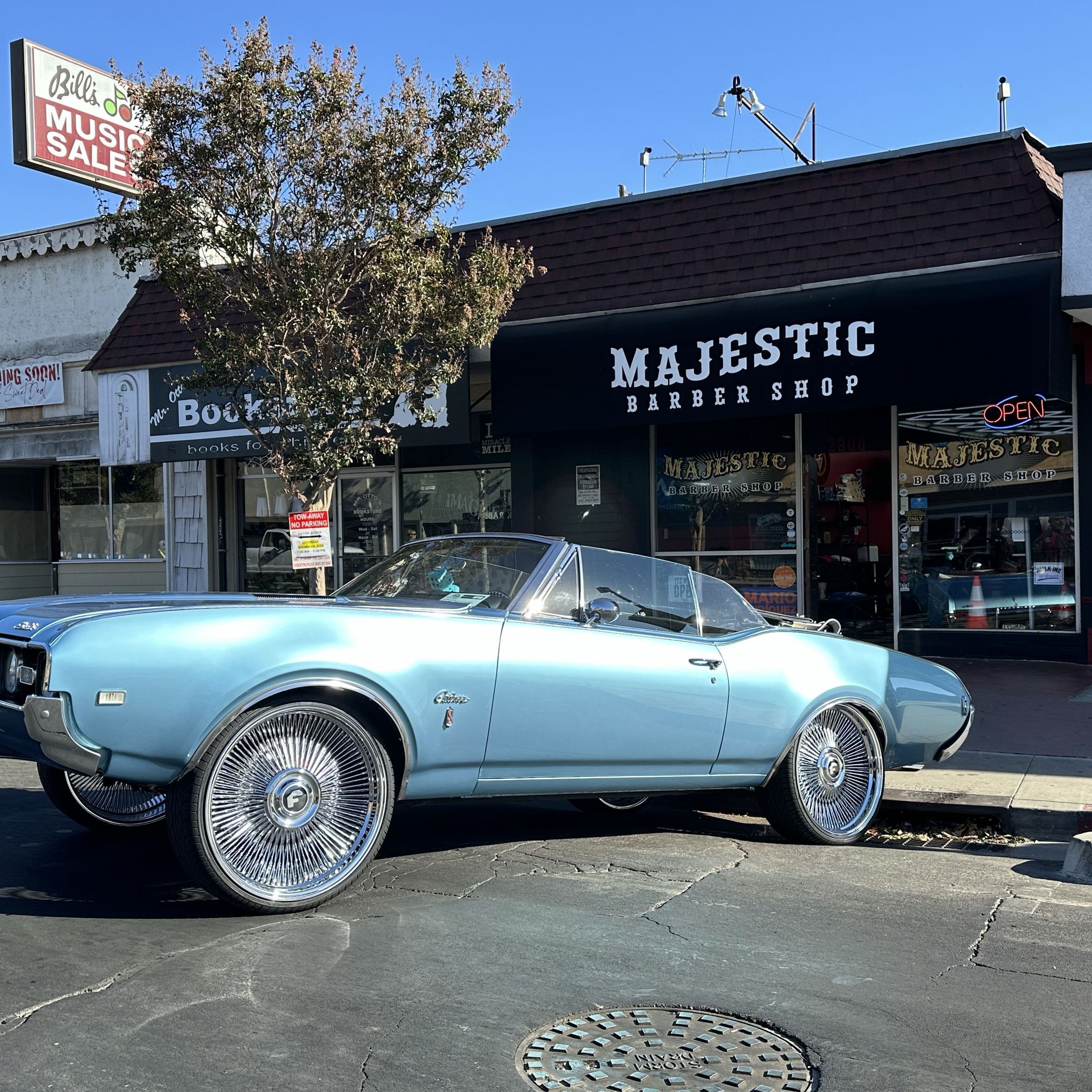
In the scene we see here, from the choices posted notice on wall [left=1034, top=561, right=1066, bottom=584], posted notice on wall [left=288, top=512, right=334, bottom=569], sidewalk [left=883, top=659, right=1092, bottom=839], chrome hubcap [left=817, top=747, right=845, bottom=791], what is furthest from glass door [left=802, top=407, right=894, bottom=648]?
chrome hubcap [left=817, top=747, right=845, bottom=791]

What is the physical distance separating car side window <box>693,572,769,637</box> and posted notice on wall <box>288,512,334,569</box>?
4.50 meters

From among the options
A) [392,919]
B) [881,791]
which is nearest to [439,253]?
[881,791]

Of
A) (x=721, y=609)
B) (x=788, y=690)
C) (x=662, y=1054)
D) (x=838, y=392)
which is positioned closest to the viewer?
(x=662, y=1054)

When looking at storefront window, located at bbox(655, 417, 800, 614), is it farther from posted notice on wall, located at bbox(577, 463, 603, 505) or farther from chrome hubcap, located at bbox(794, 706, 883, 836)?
chrome hubcap, located at bbox(794, 706, 883, 836)

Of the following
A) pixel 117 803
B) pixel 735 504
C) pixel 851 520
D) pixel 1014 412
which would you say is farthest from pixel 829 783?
pixel 735 504

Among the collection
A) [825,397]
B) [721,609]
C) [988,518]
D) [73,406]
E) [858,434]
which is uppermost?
[73,406]

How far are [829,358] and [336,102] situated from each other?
4912mm

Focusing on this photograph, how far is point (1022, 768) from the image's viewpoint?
297 inches

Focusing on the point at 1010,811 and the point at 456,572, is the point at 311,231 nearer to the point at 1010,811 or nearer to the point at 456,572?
the point at 456,572

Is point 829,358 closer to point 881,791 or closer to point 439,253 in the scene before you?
point 439,253

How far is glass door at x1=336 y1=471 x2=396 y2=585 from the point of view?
52.7 feet

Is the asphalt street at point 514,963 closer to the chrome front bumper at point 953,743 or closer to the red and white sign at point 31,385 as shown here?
the chrome front bumper at point 953,743

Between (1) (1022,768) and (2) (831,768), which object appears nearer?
(2) (831,768)

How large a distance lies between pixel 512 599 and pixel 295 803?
1325 mm
